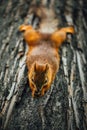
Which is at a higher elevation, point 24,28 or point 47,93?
point 24,28

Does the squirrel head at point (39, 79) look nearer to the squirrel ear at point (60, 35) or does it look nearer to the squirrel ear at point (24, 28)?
the squirrel ear at point (60, 35)

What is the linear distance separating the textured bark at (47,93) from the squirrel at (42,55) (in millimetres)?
51

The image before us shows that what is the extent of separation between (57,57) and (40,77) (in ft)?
1.17

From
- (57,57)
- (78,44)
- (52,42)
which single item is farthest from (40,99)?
(78,44)

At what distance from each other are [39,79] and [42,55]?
304mm

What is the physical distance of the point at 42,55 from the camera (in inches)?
81.4

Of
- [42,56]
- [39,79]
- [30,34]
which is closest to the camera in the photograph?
[39,79]

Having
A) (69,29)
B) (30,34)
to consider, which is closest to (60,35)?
(69,29)

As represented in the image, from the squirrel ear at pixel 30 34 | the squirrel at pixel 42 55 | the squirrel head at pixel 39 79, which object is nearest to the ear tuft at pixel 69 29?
the squirrel at pixel 42 55

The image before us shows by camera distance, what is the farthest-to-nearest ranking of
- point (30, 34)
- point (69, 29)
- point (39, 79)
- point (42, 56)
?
point (69, 29)
point (30, 34)
point (42, 56)
point (39, 79)

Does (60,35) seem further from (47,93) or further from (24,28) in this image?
(47,93)

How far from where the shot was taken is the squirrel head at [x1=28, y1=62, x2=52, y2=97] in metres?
1.83

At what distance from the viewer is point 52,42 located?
223 cm

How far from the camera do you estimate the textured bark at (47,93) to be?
69.5 inches
